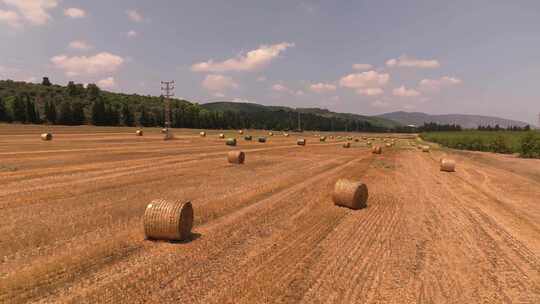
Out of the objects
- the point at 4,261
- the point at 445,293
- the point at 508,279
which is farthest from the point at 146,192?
the point at 508,279

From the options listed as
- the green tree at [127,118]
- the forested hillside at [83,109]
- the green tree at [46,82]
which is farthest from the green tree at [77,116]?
the green tree at [46,82]

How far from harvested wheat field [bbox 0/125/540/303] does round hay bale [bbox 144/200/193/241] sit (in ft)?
0.95

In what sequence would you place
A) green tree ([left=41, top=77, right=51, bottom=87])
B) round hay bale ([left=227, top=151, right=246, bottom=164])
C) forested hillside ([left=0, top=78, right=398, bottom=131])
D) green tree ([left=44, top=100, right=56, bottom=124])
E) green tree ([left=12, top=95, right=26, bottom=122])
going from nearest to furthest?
round hay bale ([left=227, top=151, right=246, bottom=164]) < green tree ([left=12, top=95, right=26, bottom=122]) < forested hillside ([left=0, top=78, right=398, bottom=131]) < green tree ([left=44, top=100, right=56, bottom=124]) < green tree ([left=41, top=77, right=51, bottom=87])

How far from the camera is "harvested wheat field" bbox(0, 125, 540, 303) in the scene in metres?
6.47

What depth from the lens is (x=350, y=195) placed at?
41.9 ft

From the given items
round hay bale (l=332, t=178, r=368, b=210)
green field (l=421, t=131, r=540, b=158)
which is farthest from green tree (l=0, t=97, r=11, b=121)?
green field (l=421, t=131, r=540, b=158)

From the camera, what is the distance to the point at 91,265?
24.2 ft

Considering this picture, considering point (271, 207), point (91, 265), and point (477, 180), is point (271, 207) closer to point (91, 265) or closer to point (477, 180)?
point (91, 265)

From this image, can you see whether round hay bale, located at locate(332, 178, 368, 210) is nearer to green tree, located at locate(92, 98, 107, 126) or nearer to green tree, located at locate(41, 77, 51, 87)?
green tree, located at locate(92, 98, 107, 126)

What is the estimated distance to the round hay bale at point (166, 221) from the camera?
884 cm

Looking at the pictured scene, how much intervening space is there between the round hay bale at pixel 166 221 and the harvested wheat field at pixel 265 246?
29 cm

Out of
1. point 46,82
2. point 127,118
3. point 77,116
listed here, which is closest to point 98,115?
point 77,116

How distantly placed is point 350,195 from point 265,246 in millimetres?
5178

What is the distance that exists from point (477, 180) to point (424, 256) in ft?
53.1
